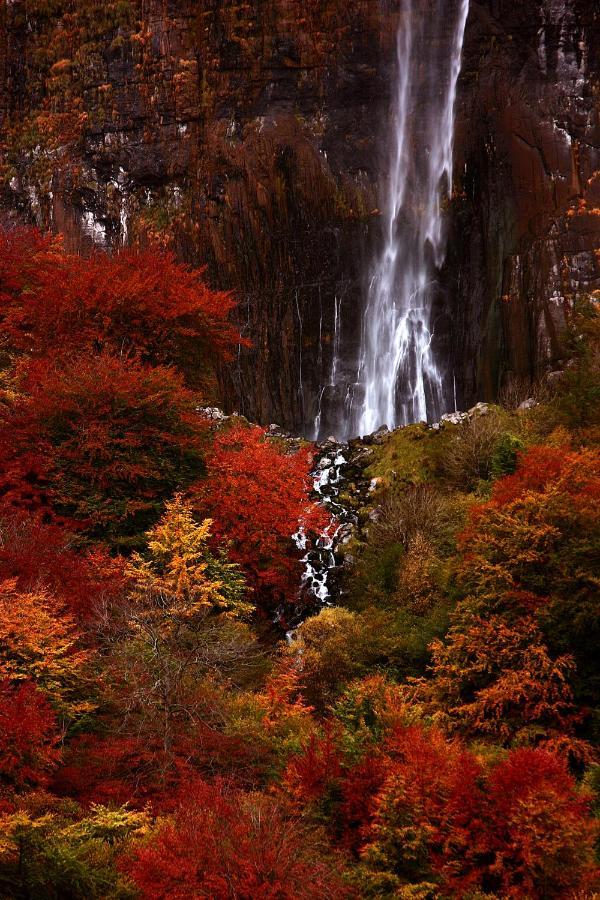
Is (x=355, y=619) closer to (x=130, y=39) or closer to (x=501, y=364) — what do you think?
(x=501, y=364)

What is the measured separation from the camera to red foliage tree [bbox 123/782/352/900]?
788 centimetres

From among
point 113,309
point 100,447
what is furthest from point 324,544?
point 113,309

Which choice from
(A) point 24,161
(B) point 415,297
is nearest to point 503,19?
(B) point 415,297

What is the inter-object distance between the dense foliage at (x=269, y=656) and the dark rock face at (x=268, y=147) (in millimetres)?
16094

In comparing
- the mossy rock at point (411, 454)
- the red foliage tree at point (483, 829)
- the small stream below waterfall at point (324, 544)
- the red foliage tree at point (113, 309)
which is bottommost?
the small stream below waterfall at point (324, 544)

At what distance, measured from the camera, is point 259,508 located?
19.8 metres

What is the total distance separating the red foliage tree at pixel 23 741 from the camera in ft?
30.6

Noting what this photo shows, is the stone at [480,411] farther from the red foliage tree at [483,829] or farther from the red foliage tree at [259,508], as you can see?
the red foliage tree at [483,829]

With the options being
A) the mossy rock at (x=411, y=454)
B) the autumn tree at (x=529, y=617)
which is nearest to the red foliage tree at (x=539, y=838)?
the autumn tree at (x=529, y=617)

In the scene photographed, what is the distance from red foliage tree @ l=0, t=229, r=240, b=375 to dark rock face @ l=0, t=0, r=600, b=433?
1329 centimetres

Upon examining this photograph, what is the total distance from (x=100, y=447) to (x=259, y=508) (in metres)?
4.02

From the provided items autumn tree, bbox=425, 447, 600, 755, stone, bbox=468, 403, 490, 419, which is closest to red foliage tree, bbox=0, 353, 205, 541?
stone, bbox=468, 403, 490, 419

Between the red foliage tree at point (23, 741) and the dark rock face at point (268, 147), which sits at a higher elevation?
the dark rock face at point (268, 147)

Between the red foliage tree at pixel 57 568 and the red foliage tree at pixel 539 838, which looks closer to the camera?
the red foliage tree at pixel 539 838
